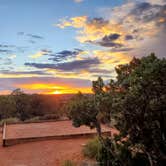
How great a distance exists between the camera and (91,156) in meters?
13.0

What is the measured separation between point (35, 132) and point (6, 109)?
1196 cm

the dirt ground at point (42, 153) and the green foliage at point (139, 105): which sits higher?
the green foliage at point (139, 105)

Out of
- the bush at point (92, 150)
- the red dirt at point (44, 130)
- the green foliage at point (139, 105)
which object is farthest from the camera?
the red dirt at point (44, 130)

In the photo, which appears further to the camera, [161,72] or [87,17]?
[87,17]

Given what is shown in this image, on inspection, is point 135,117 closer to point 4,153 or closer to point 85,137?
point 4,153

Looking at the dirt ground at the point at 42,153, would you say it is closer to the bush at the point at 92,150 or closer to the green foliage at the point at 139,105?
the bush at the point at 92,150

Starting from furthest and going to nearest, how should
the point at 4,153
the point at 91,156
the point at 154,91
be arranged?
the point at 4,153
the point at 91,156
the point at 154,91

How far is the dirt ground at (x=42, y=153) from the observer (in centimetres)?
1305

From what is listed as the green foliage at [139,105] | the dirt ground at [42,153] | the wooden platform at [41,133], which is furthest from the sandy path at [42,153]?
the green foliage at [139,105]

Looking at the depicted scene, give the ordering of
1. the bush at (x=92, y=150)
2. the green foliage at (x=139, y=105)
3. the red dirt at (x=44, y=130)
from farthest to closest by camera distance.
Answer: the red dirt at (x=44, y=130) → the bush at (x=92, y=150) → the green foliage at (x=139, y=105)

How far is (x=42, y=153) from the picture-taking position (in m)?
14.7

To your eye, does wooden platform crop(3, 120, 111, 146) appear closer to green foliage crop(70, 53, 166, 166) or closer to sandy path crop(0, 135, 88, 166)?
sandy path crop(0, 135, 88, 166)

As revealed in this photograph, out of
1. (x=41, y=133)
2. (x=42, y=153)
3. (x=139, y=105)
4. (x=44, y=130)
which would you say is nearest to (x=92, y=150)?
(x=42, y=153)

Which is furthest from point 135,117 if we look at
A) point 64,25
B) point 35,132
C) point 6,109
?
point 6,109
